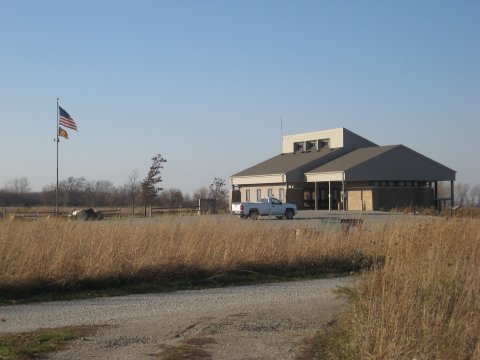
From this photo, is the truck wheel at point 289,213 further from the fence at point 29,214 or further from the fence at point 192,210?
the fence at point 29,214

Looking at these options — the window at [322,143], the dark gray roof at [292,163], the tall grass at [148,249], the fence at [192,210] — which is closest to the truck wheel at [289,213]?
the fence at [192,210]

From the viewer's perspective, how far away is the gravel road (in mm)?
7180

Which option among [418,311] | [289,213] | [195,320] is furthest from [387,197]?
[418,311]

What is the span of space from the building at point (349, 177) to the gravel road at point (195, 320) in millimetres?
42780

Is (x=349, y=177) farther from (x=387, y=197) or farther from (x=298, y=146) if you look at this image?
(x=298, y=146)

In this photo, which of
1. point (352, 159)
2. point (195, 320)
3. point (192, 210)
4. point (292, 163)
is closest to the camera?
point (195, 320)

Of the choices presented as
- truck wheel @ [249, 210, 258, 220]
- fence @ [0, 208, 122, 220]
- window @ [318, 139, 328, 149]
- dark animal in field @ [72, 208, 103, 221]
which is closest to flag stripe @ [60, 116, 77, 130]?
fence @ [0, 208, 122, 220]

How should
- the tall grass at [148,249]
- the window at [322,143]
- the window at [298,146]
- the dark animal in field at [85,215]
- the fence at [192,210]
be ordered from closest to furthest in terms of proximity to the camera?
the tall grass at [148,249]
the fence at [192,210]
the dark animal in field at [85,215]
the window at [322,143]
the window at [298,146]

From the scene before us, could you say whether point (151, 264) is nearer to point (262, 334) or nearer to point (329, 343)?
point (262, 334)

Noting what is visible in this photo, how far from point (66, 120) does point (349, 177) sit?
24322 mm

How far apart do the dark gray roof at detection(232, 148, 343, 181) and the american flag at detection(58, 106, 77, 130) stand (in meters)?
22.0

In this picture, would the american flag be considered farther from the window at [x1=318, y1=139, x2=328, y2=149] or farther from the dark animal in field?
the window at [x1=318, y1=139, x2=328, y2=149]

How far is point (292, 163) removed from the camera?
203 ft

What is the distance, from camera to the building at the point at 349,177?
177ft
